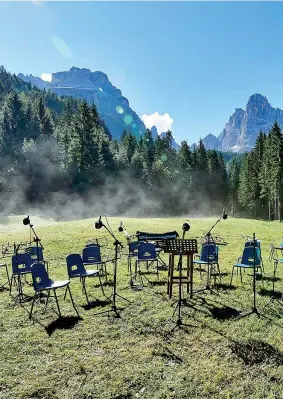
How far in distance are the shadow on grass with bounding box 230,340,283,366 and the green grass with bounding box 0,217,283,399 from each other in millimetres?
17

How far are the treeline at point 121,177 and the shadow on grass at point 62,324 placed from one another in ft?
138

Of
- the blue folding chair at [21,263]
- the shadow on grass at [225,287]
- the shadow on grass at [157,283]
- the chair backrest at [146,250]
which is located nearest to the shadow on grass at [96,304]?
the shadow on grass at [157,283]

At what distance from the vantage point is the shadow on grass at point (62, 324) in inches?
269

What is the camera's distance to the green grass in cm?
470

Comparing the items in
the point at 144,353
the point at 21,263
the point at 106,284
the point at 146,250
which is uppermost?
the point at 146,250

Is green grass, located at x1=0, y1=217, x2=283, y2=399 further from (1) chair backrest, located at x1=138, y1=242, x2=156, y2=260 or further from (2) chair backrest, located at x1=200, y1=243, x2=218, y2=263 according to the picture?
(1) chair backrest, located at x1=138, y1=242, x2=156, y2=260

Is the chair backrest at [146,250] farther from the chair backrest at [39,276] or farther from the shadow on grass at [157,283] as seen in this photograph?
the chair backrest at [39,276]

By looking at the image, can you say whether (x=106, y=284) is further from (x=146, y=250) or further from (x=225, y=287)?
(x=225, y=287)

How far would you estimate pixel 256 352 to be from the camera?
564cm

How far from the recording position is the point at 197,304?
819 centimetres

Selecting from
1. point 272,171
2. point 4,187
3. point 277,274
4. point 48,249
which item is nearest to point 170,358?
point 277,274

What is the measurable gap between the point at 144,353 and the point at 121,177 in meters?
55.8

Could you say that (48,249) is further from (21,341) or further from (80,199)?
(80,199)

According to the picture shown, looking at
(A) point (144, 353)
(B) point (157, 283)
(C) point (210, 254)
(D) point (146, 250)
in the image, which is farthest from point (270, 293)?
(A) point (144, 353)
